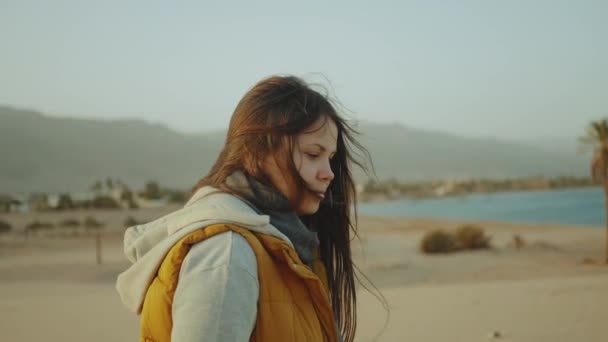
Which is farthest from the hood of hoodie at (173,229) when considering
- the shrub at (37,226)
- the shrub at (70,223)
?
the shrub at (70,223)

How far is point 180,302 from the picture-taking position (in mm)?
1241

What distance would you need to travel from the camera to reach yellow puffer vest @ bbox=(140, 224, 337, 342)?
4.34ft

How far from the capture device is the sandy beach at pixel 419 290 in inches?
238

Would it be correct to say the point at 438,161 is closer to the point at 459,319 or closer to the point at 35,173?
the point at 35,173

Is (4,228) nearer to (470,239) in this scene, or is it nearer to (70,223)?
(70,223)

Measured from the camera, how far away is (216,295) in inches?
47.2

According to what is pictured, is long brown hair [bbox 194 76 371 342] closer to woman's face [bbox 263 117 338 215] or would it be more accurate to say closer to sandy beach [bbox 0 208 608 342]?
woman's face [bbox 263 117 338 215]

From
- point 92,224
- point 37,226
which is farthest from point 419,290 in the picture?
point 37,226

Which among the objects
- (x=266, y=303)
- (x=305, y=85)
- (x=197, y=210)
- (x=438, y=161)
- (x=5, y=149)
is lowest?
(x=438, y=161)

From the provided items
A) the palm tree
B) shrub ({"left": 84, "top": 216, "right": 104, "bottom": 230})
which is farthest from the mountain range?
the palm tree

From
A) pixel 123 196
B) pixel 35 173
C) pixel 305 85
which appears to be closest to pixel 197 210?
pixel 305 85

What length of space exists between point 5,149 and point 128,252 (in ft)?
275

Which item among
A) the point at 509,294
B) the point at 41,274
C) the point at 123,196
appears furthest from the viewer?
the point at 123,196

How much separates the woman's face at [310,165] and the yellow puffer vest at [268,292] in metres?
0.23
